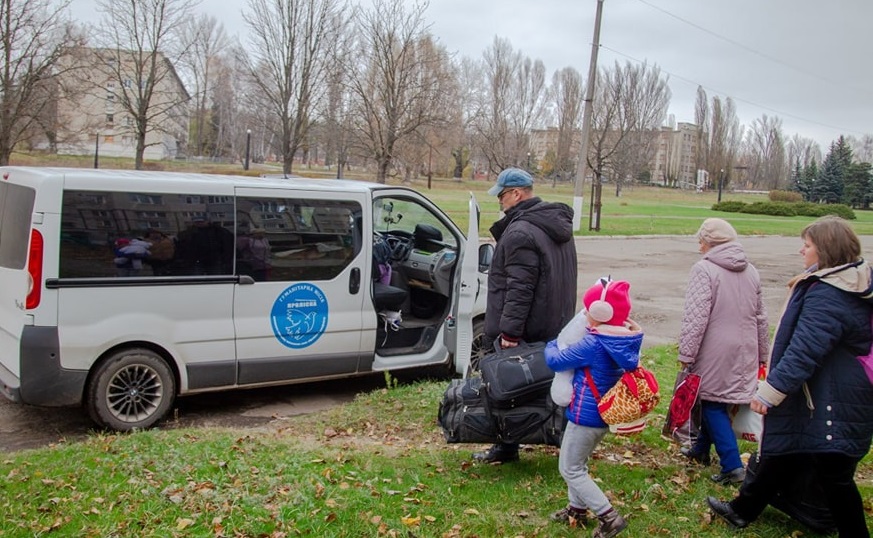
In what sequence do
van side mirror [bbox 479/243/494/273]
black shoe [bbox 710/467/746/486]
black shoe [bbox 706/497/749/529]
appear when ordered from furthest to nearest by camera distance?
van side mirror [bbox 479/243/494/273] < black shoe [bbox 710/467/746/486] < black shoe [bbox 706/497/749/529]

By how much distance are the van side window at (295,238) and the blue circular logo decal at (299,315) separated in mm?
134

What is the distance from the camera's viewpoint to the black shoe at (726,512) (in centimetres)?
380

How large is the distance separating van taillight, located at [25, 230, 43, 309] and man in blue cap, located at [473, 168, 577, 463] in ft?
10.7

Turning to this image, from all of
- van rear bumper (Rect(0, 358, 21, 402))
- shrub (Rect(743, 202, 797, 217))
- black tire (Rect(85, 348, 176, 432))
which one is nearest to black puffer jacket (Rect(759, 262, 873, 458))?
black tire (Rect(85, 348, 176, 432))

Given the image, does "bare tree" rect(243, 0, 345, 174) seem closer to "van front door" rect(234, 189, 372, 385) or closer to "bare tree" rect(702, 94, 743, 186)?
"van front door" rect(234, 189, 372, 385)

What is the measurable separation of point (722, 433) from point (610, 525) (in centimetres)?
135

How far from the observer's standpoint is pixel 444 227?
7730 mm

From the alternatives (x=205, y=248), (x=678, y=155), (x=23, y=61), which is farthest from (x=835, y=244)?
(x=678, y=155)

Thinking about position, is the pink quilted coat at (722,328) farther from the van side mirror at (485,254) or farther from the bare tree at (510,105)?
the bare tree at (510,105)

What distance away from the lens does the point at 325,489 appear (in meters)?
→ 4.04

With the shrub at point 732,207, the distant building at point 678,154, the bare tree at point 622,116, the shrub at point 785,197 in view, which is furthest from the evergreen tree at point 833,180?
the distant building at point 678,154

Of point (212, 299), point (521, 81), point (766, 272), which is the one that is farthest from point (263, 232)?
point (521, 81)

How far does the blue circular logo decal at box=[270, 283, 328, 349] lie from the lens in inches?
251

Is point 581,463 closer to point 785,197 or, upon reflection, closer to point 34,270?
point 34,270
